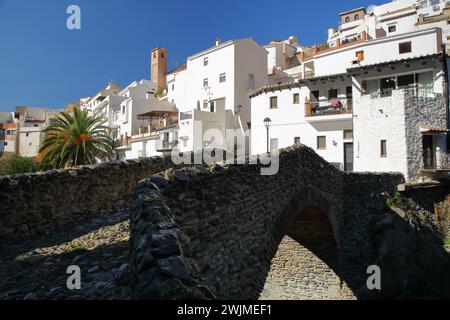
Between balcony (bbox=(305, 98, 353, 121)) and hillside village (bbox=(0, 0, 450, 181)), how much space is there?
0.25ft

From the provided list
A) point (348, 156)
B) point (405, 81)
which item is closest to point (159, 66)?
point (348, 156)

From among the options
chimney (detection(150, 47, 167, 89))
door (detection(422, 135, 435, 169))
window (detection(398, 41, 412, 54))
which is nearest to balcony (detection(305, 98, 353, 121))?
door (detection(422, 135, 435, 169))

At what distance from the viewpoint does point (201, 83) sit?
117ft

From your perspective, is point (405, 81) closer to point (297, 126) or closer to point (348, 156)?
point (348, 156)

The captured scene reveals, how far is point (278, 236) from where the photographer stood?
8211 millimetres

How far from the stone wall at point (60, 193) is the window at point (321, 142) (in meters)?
16.5

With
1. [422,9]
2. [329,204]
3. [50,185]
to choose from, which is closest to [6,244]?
[50,185]

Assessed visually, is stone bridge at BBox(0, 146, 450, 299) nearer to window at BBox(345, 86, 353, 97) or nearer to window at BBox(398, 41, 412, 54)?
window at BBox(345, 86, 353, 97)

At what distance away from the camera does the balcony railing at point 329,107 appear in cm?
2208

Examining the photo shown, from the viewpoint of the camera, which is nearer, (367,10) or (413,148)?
(413,148)

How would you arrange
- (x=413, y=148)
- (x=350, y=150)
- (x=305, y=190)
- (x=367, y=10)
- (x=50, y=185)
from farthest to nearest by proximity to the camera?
1. (x=367, y=10)
2. (x=350, y=150)
3. (x=413, y=148)
4. (x=305, y=190)
5. (x=50, y=185)

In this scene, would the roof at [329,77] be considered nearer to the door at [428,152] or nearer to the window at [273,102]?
the window at [273,102]
